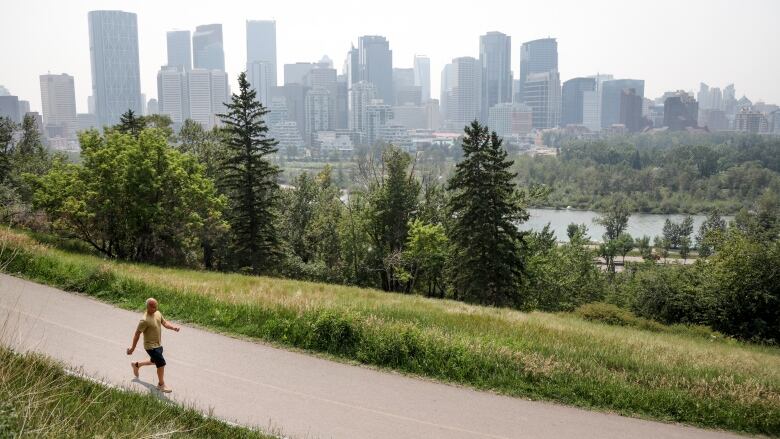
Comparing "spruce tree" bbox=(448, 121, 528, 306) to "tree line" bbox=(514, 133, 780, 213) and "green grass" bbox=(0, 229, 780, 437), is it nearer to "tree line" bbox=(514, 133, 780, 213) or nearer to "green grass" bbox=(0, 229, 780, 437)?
"green grass" bbox=(0, 229, 780, 437)

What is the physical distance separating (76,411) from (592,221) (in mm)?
122917

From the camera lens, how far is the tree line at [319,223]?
90.8 ft

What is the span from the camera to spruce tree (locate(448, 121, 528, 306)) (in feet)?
103

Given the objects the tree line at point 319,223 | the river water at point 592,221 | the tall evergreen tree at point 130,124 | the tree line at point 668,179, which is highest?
the tall evergreen tree at point 130,124

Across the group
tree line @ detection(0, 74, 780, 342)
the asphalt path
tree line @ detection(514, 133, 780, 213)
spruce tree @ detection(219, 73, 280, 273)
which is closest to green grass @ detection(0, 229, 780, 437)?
the asphalt path

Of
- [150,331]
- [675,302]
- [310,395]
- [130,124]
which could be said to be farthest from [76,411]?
[130,124]

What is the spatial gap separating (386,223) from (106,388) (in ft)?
104

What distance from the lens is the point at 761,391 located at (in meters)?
11.3

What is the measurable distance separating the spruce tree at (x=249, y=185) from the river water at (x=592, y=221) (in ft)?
276

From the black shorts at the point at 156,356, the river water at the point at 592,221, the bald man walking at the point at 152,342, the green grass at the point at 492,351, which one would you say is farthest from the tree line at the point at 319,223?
the river water at the point at 592,221

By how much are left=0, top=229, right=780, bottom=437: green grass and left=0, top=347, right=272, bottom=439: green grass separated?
4563 mm

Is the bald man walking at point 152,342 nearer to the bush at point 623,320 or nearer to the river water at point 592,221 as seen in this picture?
the bush at point 623,320

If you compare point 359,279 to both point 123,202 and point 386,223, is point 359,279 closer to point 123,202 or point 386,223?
point 386,223

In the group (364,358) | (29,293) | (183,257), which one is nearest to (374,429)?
(364,358)
